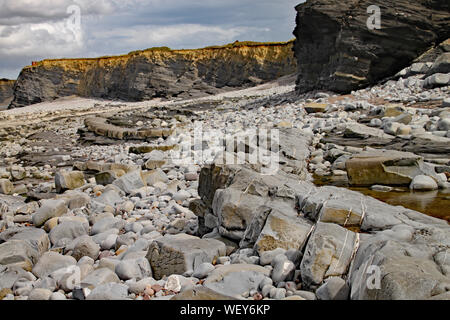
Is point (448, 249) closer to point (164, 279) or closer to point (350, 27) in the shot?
point (164, 279)

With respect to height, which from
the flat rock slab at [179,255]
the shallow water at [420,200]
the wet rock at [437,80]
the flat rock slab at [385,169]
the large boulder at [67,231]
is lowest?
the large boulder at [67,231]

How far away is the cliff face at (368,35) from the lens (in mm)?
17141

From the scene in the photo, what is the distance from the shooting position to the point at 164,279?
392 centimetres

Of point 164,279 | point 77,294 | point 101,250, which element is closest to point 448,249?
point 164,279

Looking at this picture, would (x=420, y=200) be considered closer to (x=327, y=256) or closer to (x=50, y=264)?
(x=327, y=256)

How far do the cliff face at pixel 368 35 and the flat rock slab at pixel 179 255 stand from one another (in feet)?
A: 51.4

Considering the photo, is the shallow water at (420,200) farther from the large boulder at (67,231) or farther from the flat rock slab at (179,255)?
the large boulder at (67,231)

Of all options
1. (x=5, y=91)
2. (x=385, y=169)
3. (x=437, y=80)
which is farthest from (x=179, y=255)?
(x=5, y=91)

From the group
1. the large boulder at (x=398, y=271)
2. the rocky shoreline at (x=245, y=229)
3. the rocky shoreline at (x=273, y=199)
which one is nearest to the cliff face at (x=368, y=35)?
the rocky shoreline at (x=273, y=199)

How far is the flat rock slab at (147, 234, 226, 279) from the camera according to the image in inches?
161

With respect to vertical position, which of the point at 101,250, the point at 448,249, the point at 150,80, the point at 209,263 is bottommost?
the point at 101,250

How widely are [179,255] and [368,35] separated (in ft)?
54.3

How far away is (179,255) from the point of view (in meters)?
4.12
